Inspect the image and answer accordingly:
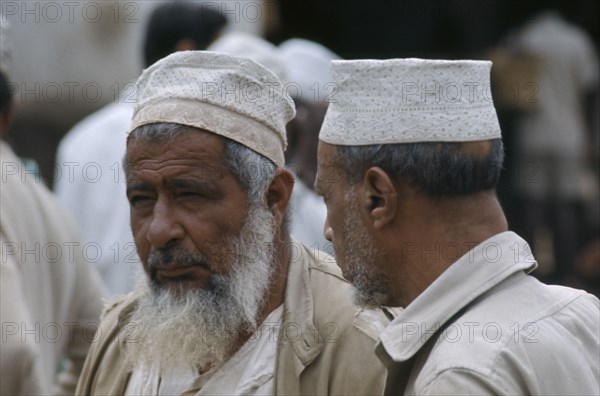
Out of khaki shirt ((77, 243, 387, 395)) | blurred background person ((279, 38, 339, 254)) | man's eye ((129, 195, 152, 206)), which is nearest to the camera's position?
khaki shirt ((77, 243, 387, 395))

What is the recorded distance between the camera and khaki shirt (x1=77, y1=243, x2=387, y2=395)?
10.6ft

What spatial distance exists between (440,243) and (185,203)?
92cm

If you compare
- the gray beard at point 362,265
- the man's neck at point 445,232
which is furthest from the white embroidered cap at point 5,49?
the man's neck at point 445,232

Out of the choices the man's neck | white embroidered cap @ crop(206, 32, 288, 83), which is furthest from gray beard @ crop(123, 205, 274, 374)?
white embroidered cap @ crop(206, 32, 288, 83)

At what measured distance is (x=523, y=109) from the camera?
10.4 meters

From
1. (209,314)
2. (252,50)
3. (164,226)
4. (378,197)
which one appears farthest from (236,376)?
(252,50)

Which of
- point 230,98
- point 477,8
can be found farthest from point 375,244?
point 477,8

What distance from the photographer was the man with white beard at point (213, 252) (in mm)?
3363

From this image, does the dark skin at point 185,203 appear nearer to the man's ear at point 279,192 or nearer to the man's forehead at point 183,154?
the man's forehead at point 183,154

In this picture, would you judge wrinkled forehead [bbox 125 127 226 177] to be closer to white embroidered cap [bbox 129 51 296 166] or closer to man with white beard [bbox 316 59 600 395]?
white embroidered cap [bbox 129 51 296 166]

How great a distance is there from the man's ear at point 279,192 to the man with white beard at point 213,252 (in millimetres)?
15

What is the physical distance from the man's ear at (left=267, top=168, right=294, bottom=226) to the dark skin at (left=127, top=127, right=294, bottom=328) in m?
0.12

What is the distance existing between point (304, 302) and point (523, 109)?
7.31 meters

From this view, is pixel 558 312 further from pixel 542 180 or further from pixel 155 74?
pixel 542 180
